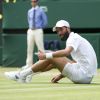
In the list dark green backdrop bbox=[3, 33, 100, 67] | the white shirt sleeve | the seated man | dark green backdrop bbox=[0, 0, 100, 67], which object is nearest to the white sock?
the seated man

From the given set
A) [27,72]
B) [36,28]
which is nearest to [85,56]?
[27,72]

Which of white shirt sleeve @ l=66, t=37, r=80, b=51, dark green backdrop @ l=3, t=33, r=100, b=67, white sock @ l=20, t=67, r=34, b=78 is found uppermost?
white shirt sleeve @ l=66, t=37, r=80, b=51

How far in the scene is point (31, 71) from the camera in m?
9.13

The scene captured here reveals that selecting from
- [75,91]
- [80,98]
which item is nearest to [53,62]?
[75,91]

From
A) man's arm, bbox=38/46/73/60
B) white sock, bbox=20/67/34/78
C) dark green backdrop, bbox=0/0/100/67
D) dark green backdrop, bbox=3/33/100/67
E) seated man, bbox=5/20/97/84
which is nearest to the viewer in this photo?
man's arm, bbox=38/46/73/60

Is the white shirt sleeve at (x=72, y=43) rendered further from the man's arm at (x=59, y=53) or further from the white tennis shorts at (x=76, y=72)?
the white tennis shorts at (x=76, y=72)

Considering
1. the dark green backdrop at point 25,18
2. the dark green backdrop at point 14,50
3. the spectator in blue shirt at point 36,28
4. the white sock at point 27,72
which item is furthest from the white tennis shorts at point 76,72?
the dark green backdrop at point 14,50

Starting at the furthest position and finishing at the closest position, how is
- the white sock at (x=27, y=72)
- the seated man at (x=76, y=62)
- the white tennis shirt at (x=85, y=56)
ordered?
the white sock at (x=27, y=72) → the white tennis shirt at (x=85, y=56) → the seated man at (x=76, y=62)

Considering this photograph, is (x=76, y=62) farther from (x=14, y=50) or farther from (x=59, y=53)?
(x=14, y=50)

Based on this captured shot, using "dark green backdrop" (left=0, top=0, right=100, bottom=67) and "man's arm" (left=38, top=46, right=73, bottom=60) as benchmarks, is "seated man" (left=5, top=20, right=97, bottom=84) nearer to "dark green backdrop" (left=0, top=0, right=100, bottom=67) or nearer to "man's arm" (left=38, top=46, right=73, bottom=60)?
"man's arm" (left=38, top=46, right=73, bottom=60)

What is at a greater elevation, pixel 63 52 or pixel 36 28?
pixel 63 52

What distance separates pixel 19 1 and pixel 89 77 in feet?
26.2

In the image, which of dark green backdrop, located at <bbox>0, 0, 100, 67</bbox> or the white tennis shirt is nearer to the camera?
the white tennis shirt

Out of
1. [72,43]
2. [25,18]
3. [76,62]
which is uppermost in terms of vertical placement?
[72,43]
